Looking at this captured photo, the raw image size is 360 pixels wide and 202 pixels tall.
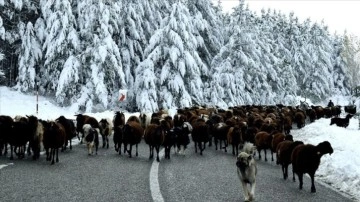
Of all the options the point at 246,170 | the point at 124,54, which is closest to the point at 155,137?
the point at 246,170

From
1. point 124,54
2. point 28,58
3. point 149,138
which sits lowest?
point 149,138

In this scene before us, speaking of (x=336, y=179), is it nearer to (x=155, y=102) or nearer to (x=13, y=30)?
(x=155, y=102)

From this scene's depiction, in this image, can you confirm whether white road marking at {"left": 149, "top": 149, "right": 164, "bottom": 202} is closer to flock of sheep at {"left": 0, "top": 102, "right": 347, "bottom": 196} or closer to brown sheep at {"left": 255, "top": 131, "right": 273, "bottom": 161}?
flock of sheep at {"left": 0, "top": 102, "right": 347, "bottom": 196}

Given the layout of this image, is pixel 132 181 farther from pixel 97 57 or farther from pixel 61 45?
pixel 61 45

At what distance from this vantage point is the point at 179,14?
36406 millimetres

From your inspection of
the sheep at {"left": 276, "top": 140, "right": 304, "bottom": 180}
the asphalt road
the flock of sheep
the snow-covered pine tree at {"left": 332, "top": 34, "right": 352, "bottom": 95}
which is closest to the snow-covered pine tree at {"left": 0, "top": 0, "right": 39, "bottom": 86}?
the flock of sheep

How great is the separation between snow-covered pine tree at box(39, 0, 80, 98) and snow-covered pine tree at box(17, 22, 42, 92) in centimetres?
96

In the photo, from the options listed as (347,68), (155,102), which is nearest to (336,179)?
(155,102)

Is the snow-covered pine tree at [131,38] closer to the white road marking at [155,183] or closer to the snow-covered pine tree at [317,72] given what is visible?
the white road marking at [155,183]

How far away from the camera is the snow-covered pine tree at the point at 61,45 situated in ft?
109

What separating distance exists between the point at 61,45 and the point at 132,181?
1060 inches

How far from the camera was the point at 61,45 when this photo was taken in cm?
3397

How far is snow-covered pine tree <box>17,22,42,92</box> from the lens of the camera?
35250 mm

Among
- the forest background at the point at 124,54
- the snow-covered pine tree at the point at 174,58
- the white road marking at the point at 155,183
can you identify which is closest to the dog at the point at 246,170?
the white road marking at the point at 155,183
